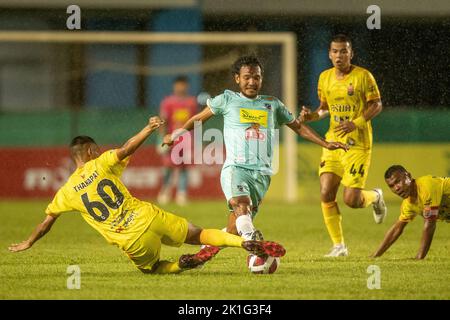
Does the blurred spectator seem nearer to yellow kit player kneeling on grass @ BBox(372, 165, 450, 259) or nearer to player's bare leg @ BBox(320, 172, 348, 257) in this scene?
player's bare leg @ BBox(320, 172, 348, 257)

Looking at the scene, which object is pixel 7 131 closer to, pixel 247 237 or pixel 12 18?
pixel 12 18

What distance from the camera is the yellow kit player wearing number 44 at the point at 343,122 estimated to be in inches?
367

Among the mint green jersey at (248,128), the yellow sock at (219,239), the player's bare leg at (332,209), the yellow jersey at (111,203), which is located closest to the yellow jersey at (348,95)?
the player's bare leg at (332,209)

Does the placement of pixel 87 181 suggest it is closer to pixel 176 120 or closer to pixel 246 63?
pixel 246 63

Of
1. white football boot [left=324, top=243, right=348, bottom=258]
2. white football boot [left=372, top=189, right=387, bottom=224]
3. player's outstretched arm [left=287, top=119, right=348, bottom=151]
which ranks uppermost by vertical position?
player's outstretched arm [left=287, top=119, right=348, bottom=151]

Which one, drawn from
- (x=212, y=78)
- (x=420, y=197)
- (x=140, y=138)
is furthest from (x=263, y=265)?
(x=212, y=78)

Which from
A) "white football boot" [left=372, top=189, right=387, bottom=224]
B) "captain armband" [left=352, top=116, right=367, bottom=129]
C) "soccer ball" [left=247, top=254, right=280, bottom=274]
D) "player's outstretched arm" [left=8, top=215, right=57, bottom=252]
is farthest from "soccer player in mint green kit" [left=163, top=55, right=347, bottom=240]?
"white football boot" [left=372, top=189, right=387, bottom=224]

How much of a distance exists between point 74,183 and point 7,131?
31.5ft

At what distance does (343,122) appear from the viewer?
9.20m

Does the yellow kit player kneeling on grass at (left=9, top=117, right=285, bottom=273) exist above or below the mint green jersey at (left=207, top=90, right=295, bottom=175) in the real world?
below

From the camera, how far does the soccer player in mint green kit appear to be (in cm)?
806

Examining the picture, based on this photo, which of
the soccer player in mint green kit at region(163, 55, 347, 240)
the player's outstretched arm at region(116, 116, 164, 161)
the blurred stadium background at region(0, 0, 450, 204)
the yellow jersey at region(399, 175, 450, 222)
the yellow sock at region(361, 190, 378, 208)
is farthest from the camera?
the blurred stadium background at region(0, 0, 450, 204)

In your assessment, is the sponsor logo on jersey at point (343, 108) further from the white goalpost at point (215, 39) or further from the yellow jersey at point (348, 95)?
the white goalpost at point (215, 39)

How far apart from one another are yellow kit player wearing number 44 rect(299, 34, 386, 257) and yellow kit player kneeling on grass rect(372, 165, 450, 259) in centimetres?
87
